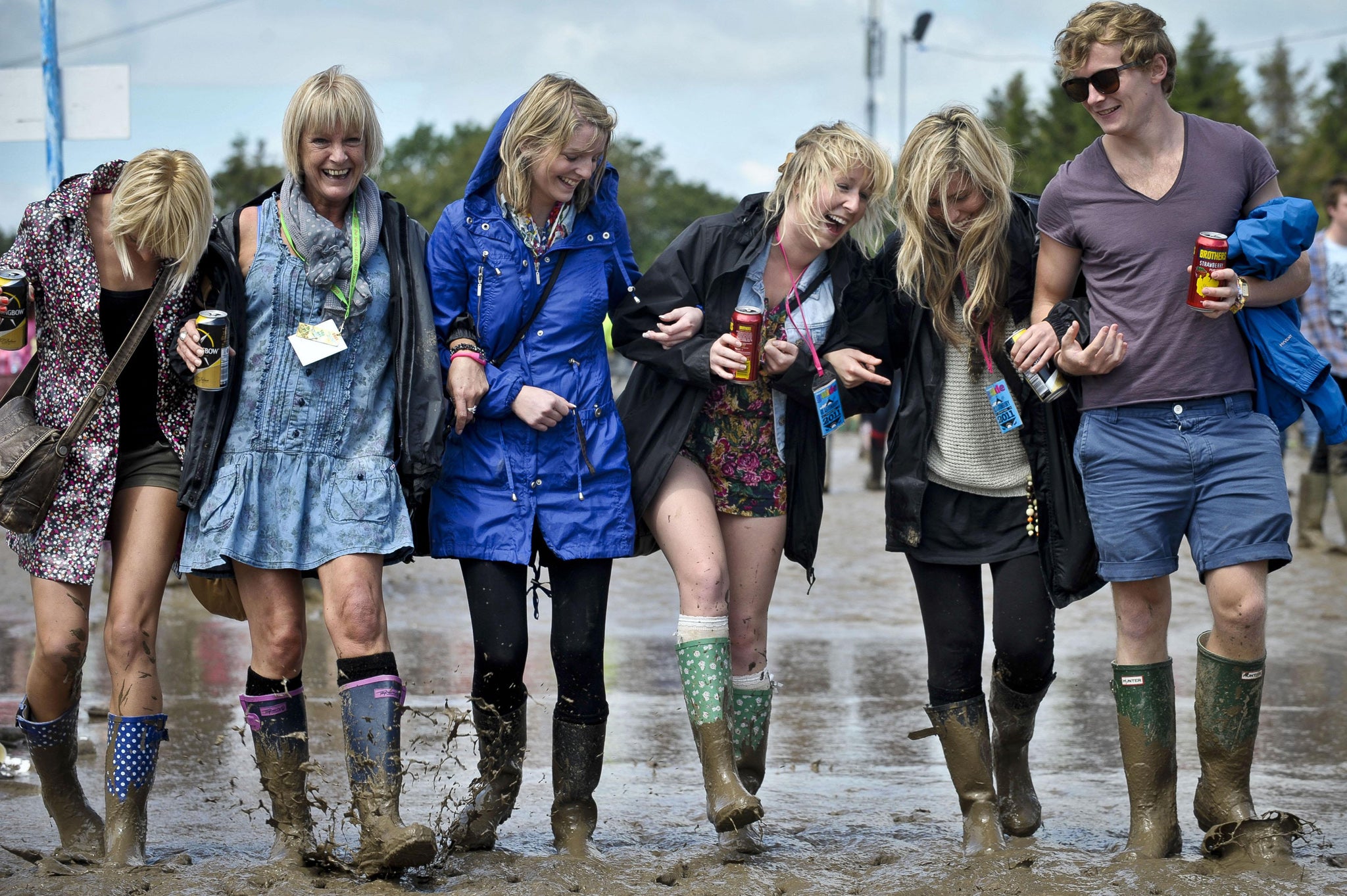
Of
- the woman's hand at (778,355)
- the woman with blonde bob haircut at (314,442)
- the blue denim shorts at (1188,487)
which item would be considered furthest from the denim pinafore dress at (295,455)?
the blue denim shorts at (1188,487)

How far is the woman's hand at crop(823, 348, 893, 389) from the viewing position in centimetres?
414

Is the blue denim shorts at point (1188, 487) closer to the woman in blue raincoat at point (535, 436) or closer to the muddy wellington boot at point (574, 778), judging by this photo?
the woman in blue raincoat at point (535, 436)

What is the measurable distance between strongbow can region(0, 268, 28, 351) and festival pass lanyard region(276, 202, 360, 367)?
68 centimetres

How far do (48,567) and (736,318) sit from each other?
1.97 metres

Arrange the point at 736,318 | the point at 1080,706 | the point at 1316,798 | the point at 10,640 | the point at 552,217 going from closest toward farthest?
1. the point at 736,318
2. the point at 552,217
3. the point at 1316,798
4. the point at 1080,706
5. the point at 10,640

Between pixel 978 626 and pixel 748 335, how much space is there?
3.55ft

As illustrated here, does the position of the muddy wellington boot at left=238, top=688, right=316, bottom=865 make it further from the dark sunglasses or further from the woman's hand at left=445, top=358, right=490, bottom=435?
the dark sunglasses

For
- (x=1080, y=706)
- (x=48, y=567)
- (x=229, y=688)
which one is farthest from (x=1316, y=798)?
(x=229, y=688)

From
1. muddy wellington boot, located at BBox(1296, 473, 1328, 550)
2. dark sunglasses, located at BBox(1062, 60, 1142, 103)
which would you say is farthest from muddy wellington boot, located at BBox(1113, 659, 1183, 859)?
muddy wellington boot, located at BBox(1296, 473, 1328, 550)

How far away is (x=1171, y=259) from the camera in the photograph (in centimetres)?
375

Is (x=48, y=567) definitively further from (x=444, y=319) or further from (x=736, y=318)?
(x=736, y=318)

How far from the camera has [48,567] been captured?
3.85 metres

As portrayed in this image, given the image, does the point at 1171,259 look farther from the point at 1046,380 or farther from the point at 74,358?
the point at 74,358

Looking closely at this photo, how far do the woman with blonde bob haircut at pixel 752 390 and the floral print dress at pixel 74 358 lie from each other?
134cm
